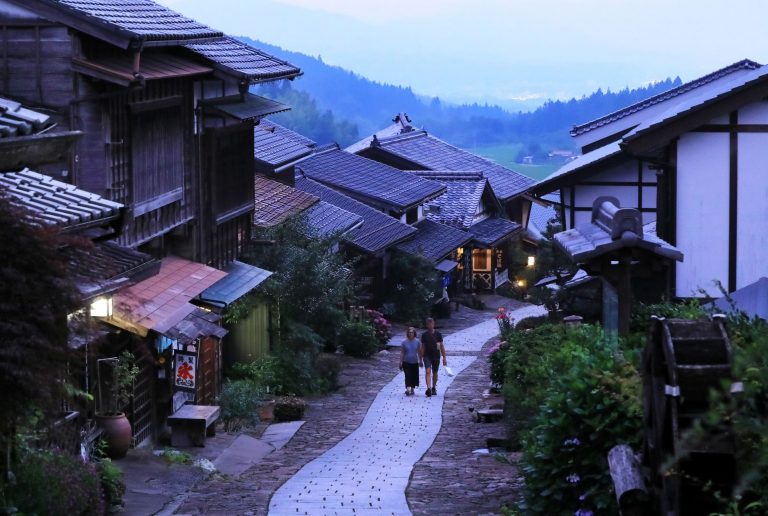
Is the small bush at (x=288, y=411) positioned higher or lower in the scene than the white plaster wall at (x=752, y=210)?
lower

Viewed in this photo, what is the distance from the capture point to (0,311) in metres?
8.10

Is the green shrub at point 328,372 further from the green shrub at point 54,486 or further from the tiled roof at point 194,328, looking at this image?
the green shrub at point 54,486

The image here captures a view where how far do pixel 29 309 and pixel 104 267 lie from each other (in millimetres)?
2750

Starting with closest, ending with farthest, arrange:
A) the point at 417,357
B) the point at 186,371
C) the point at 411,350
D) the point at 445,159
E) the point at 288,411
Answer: the point at 186,371, the point at 288,411, the point at 411,350, the point at 417,357, the point at 445,159

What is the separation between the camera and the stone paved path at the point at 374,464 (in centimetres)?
1416

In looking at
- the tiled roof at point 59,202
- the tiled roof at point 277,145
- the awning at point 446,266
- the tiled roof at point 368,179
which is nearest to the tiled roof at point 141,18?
the tiled roof at point 59,202

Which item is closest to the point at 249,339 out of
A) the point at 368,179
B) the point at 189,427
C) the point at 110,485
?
the point at 189,427

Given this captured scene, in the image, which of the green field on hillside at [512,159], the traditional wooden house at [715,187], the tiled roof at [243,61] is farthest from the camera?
the green field on hillside at [512,159]

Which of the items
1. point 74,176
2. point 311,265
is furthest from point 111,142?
point 311,265

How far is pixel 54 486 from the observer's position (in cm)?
1087

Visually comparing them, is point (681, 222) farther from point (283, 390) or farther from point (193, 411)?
point (283, 390)

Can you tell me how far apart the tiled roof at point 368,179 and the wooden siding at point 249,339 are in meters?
21.4

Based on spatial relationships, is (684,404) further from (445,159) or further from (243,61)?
(445,159)

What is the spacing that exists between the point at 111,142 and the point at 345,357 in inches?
812
